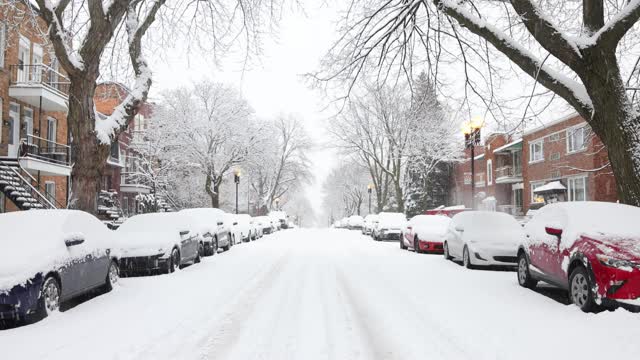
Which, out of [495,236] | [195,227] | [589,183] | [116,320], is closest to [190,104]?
[195,227]

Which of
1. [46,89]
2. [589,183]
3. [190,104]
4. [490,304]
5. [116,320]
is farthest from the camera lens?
[190,104]

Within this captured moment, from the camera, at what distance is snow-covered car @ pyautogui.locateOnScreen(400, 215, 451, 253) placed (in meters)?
18.3

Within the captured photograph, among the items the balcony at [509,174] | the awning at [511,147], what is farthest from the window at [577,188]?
the balcony at [509,174]

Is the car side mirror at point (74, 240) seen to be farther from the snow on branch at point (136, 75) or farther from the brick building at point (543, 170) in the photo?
the brick building at point (543, 170)

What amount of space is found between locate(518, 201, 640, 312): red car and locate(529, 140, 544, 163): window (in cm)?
2699

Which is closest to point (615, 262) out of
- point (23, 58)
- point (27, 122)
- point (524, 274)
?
point (524, 274)

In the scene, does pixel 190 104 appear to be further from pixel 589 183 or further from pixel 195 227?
pixel 589 183

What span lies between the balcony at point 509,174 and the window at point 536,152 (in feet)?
18.0

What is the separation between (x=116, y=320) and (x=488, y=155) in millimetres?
46819

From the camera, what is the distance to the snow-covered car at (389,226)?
27.8 metres

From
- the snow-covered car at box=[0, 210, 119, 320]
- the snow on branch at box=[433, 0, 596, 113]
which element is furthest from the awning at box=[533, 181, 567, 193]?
the snow-covered car at box=[0, 210, 119, 320]

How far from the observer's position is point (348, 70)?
1249cm

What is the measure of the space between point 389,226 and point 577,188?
11.9 meters

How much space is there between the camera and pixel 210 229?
1789 cm
